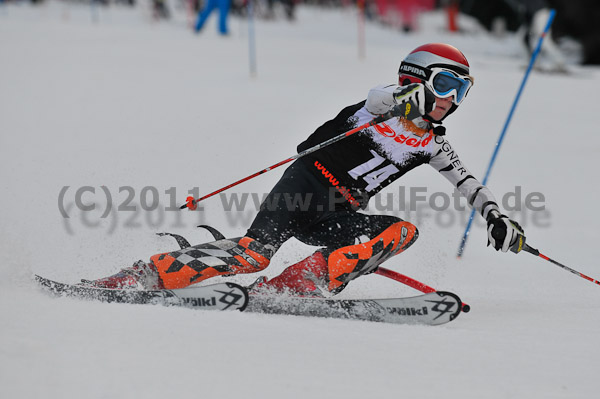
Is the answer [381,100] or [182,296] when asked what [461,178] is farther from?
[182,296]

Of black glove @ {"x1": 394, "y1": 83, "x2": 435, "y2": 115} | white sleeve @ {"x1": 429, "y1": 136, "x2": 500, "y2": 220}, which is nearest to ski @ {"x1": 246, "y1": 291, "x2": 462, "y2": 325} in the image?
white sleeve @ {"x1": 429, "y1": 136, "x2": 500, "y2": 220}

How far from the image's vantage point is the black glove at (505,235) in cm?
314

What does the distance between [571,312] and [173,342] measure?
6.97 ft

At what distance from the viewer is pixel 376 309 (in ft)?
10.3

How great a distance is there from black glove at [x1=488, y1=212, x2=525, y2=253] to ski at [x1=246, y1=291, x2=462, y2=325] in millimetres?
340

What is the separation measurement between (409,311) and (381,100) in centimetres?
104

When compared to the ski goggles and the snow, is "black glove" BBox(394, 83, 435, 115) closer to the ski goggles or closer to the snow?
the ski goggles

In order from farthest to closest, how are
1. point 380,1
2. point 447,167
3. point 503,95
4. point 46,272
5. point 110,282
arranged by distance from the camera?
point 380,1, point 503,95, point 46,272, point 447,167, point 110,282

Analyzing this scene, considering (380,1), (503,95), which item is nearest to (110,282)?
(503,95)

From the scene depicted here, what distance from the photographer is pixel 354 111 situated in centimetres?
351

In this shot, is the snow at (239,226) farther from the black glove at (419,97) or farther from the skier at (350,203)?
the black glove at (419,97)

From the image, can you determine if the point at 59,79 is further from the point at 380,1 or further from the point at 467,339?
the point at 380,1

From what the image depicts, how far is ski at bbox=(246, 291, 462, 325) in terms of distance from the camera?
3.11m

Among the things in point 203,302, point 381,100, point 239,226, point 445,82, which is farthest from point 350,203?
point 239,226
